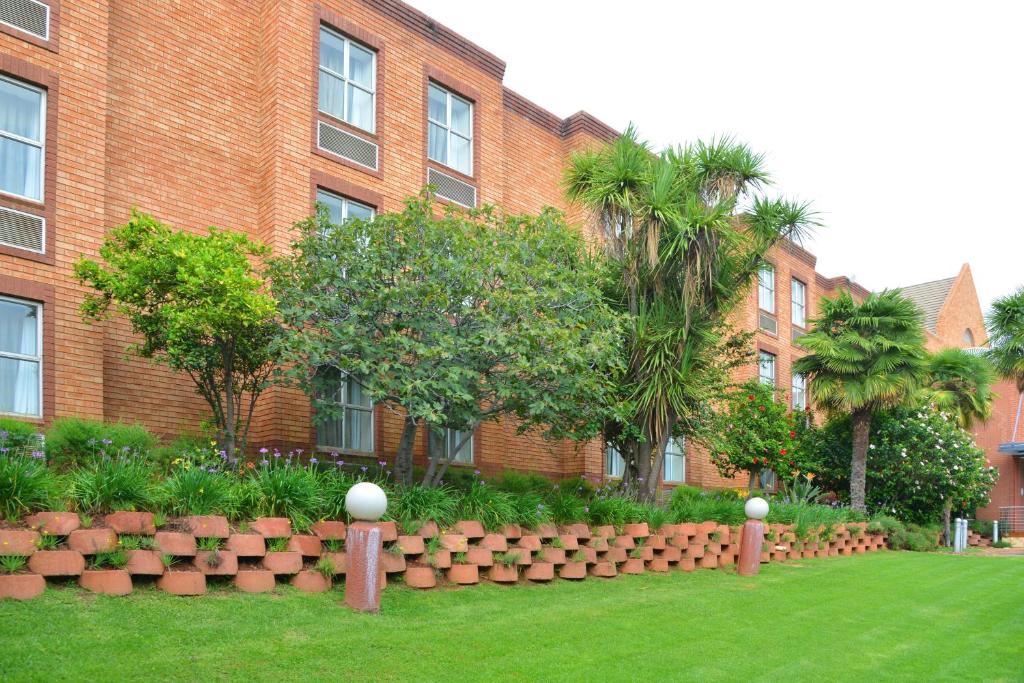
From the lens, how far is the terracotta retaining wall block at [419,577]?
10070mm

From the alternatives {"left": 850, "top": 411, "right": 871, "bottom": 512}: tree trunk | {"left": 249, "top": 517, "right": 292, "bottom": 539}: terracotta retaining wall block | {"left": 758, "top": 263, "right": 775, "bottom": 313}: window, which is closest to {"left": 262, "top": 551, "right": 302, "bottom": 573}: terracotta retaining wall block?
{"left": 249, "top": 517, "right": 292, "bottom": 539}: terracotta retaining wall block

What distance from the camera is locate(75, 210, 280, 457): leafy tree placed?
11398 mm

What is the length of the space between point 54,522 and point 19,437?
343 cm

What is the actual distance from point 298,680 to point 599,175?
11012 millimetres

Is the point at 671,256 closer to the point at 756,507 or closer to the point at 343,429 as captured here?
the point at 756,507

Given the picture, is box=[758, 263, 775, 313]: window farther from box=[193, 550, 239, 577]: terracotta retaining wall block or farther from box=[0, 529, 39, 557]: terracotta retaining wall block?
box=[0, 529, 39, 557]: terracotta retaining wall block

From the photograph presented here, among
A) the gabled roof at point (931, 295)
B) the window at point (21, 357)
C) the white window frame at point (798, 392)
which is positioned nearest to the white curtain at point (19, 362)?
the window at point (21, 357)

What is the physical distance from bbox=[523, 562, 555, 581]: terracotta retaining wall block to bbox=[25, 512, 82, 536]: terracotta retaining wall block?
5.28 metres

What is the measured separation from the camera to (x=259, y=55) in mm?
16578

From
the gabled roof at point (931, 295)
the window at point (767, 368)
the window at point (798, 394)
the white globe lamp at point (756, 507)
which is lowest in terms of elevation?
the white globe lamp at point (756, 507)

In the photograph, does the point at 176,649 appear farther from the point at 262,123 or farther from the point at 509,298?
the point at 262,123

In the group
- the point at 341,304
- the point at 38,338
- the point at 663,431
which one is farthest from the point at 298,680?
the point at 663,431

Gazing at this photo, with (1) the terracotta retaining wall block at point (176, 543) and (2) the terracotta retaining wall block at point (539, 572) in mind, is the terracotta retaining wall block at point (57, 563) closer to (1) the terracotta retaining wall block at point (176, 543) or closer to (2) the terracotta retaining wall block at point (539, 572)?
(1) the terracotta retaining wall block at point (176, 543)

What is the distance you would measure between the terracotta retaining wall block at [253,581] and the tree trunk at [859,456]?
17.0m
